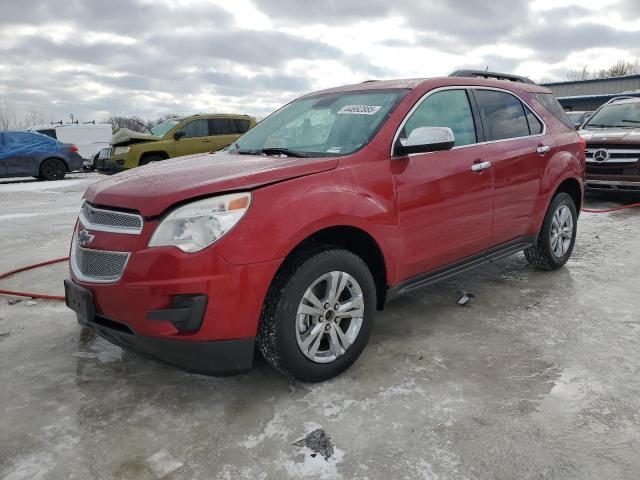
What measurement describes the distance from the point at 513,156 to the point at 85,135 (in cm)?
2160

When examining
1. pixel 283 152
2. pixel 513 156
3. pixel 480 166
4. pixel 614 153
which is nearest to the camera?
pixel 283 152

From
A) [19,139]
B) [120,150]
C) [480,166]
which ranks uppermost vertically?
[19,139]

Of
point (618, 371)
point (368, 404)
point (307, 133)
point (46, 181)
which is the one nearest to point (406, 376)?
point (368, 404)

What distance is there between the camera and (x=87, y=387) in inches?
108

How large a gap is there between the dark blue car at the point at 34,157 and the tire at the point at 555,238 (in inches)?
556

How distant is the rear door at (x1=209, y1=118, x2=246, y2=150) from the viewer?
40.5 ft

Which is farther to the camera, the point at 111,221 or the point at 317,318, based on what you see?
the point at 317,318

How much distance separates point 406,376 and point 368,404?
1.19 feet

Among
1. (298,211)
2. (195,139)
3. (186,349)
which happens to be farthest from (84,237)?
(195,139)

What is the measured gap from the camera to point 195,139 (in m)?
12.1

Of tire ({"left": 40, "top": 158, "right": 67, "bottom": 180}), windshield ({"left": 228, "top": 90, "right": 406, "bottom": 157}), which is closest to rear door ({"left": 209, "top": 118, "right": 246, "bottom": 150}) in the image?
tire ({"left": 40, "top": 158, "right": 67, "bottom": 180})

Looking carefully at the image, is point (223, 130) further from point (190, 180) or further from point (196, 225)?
point (196, 225)

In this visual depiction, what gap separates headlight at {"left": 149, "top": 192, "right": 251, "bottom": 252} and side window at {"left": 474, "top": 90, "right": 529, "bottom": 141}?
2.25 m

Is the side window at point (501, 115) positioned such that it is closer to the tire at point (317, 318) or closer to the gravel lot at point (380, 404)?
the gravel lot at point (380, 404)
